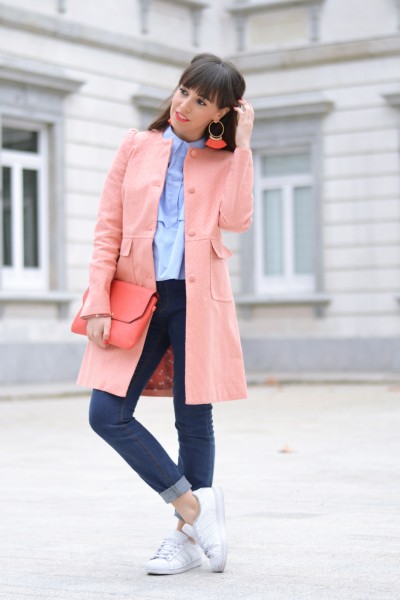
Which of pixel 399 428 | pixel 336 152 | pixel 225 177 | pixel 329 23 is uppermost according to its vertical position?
pixel 329 23

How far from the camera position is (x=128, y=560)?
5.03 m

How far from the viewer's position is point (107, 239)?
4852 millimetres

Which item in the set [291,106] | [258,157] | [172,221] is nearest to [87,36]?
[291,106]

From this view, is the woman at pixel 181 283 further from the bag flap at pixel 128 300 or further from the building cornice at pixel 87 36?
the building cornice at pixel 87 36

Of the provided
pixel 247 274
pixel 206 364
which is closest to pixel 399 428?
pixel 206 364

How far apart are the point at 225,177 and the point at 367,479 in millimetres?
2840

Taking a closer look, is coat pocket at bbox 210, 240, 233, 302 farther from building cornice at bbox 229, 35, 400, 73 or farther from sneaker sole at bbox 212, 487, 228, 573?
building cornice at bbox 229, 35, 400, 73

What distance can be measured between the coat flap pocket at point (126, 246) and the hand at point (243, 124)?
0.48m

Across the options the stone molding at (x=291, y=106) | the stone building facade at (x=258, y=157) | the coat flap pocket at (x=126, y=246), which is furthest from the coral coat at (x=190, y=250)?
the stone molding at (x=291, y=106)

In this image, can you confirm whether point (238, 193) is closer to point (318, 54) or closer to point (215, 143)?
point (215, 143)

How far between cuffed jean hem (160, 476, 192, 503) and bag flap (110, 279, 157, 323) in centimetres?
56

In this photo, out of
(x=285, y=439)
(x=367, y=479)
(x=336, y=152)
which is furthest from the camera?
(x=336, y=152)

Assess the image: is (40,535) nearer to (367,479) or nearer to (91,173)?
(367,479)

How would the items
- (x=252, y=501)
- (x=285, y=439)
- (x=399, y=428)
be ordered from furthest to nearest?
(x=399, y=428) → (x=285, y=439) → (x=252, y=501)
